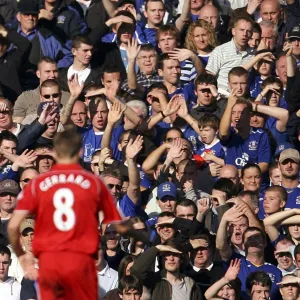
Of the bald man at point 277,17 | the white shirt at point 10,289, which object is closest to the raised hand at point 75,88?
the white shirt at point 10,289

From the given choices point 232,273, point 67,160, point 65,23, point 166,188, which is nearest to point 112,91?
point 166,188

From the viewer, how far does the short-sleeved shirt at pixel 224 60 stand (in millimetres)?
21453

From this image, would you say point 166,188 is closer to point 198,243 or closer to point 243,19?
point 198,243

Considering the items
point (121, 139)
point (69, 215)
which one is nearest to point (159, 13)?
point (121, 139)

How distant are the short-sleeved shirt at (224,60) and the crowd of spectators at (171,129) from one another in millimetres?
21

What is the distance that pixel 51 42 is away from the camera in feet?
73.5

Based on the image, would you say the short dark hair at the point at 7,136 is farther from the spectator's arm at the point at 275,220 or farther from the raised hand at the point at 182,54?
the spectator's arm at the point at 275,220

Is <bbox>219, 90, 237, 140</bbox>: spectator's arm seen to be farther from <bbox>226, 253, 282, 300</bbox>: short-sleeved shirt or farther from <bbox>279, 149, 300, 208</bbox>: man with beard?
<bbox>226, 253, 282, 300</bbox>: short-sleeved shirt

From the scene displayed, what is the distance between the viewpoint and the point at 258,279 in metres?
17.2

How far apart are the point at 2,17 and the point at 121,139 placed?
4702 mm

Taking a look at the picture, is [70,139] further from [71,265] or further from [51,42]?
[51,42]

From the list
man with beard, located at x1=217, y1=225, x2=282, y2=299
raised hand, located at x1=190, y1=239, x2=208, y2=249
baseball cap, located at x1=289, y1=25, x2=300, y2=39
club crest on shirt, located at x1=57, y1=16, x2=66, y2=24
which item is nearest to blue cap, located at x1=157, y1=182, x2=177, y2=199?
man with beard, located at x1=217, y1=225, x2=282, y2=299

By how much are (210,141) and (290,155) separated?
1.14 meters

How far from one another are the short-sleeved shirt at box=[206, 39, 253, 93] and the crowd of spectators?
0.02 metres
